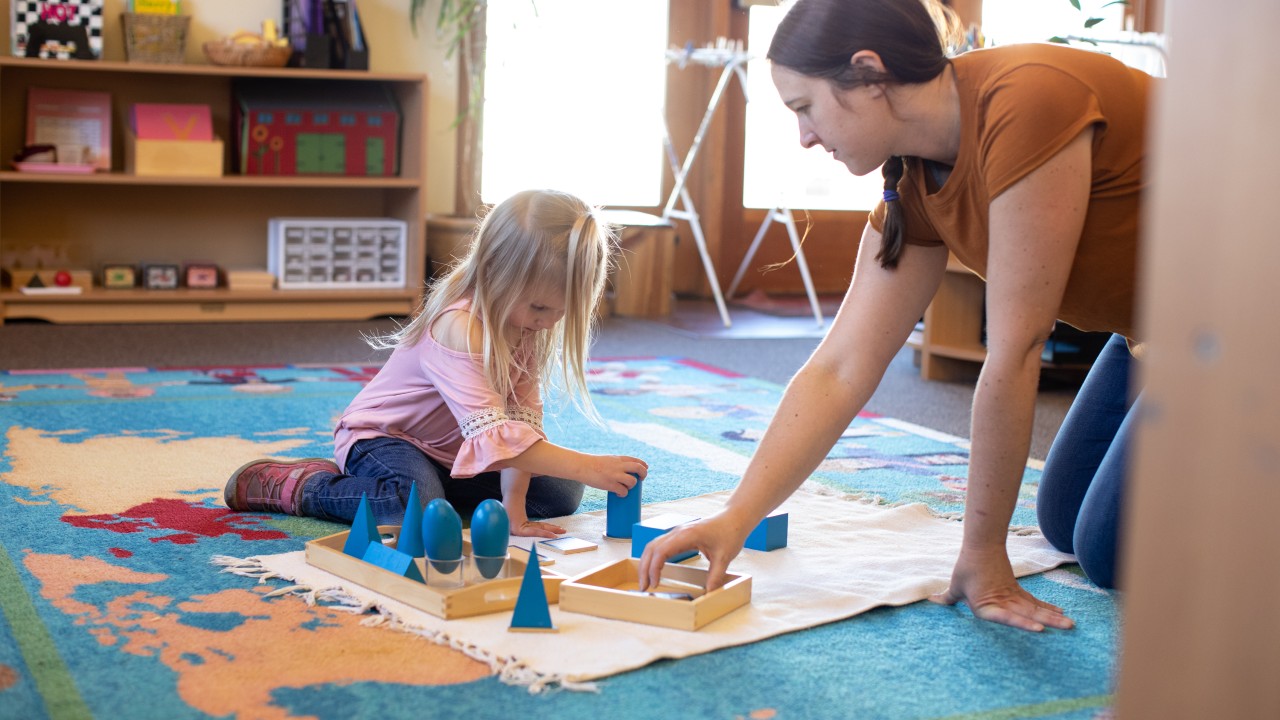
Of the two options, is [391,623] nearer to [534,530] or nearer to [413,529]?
[413,529]

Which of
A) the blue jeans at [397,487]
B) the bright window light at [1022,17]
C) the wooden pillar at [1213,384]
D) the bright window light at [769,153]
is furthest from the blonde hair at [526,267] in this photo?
the bright window light at [1022,17]

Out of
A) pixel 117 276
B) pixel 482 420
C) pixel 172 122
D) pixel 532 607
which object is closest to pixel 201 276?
pixel 117 276

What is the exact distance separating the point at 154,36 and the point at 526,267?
8.96 ft

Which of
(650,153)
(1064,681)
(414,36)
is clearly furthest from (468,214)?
(1064,681)

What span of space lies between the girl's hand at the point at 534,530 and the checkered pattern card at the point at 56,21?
2.81 meters

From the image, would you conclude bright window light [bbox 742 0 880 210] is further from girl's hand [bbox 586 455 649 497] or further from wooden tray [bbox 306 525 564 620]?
wooden tray [bbox 306 525 564 620]

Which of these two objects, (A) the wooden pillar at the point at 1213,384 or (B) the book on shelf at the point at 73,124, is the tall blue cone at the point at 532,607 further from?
(B) the book on shelf at the point at 73,124

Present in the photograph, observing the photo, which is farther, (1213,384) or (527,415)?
(527,415)

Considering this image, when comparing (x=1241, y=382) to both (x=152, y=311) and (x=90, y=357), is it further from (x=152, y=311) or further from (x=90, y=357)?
(x=152, y=311)

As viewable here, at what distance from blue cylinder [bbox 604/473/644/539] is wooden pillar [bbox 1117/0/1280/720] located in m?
1.11

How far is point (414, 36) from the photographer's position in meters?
Answer: 4.39

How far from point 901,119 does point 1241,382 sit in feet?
2.71

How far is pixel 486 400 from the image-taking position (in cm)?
164

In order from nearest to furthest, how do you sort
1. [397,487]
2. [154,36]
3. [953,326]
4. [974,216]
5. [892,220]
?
[974,216], [892,220], [397,487], [953,326], [154,36]
